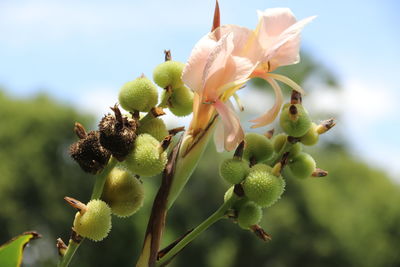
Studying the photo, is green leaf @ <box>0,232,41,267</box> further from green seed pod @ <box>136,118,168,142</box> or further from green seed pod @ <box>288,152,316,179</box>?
green seed pod @ <box>288,152,316,179</box>

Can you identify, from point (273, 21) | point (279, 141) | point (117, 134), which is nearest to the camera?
point (117, 134)

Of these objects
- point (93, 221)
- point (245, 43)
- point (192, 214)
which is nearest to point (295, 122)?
point (245, 43)

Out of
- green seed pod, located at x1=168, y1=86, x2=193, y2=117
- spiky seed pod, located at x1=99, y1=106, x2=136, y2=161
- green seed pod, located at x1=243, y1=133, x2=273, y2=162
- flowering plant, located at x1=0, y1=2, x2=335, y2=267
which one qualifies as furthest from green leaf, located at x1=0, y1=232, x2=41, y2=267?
green seed pod, located at x1=243, y1=133, x2=273, y2=162

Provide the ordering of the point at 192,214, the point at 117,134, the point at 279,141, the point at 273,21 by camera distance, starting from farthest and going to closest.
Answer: the point at 192,214, the point at 279,141, the point at 273,21, the point at 117,134

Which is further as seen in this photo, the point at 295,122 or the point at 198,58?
the point at 295,122

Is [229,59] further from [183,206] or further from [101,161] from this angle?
[183,206]

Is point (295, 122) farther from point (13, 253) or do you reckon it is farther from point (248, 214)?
point (13, 253)

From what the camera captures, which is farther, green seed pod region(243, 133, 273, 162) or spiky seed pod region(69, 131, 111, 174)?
green seed pod region(243, 133, 273, 162)
